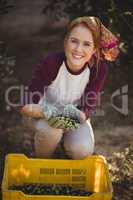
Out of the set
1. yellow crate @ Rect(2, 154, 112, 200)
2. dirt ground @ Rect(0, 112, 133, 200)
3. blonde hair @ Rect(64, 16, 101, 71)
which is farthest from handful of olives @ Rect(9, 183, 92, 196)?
blonde hair @ Rect(64, 16, 101, 71)

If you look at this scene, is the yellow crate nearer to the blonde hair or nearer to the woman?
the woman

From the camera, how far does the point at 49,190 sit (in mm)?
2764

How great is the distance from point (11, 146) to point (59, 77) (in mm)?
749

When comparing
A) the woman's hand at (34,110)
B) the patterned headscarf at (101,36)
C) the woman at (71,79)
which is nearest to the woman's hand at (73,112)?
the woman at (71,79)

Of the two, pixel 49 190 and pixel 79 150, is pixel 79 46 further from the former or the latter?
pixel 49 190

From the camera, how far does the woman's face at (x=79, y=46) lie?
271cm

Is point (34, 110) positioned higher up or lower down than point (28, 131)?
higher up

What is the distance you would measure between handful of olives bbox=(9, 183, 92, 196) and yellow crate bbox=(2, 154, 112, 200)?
0.04 m

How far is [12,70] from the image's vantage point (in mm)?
3920

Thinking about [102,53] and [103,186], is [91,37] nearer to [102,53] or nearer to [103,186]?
[102,53]

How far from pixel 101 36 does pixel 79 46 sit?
0.13 meters

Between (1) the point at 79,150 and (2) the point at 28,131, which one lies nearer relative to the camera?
(1) the point at 79,150

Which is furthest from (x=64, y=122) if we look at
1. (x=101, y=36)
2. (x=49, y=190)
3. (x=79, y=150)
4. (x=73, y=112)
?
(x=101, y=36)

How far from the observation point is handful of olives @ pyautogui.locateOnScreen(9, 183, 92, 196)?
274 cm
